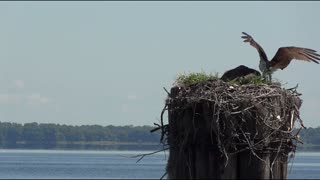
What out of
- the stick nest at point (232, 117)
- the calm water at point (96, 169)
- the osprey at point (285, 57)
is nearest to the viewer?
the stick nest at point (232, 117)

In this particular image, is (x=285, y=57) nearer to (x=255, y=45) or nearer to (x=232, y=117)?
(x=255, y=45)

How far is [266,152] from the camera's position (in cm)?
1550

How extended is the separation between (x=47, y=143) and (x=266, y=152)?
14430 centimetres

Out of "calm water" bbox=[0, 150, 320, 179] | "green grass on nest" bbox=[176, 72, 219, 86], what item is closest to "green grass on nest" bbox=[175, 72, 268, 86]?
"green grass on nest" bbox=[176, 72, 219, 86]

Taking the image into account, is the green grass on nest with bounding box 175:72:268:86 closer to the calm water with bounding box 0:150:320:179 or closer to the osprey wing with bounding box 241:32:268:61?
the osprey wing with bounding box 241:32:268:61

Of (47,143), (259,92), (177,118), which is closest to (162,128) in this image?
(177,118)

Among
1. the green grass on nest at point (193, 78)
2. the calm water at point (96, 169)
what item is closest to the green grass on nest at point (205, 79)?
the green grass on nest at point (193, 78)

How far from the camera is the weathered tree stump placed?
15.3 meters

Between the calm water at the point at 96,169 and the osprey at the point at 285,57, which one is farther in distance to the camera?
the calm water at the point at 96,169

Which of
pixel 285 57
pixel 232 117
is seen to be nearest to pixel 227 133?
pixel 232 117

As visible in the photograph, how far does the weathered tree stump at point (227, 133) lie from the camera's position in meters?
15.3

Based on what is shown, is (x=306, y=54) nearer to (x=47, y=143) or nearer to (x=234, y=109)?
(x=234, y=109)

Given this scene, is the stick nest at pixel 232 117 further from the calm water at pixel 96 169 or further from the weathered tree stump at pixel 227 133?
the calm water at pixel 96 169

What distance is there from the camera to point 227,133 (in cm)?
1524
